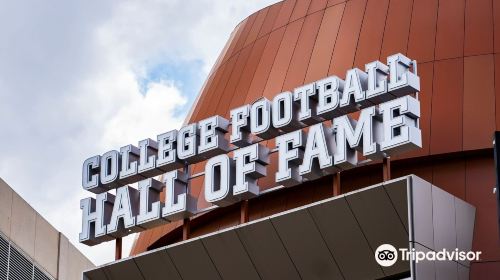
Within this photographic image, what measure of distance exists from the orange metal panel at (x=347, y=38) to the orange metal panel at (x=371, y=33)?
18cm

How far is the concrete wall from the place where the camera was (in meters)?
47.7

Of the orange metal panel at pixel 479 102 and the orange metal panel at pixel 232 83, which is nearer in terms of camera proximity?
the orange metal panel at pixel 479 102

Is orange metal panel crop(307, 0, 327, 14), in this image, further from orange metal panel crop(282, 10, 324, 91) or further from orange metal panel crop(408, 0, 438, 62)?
orange metal panel crop(408, 0, 438, 62)

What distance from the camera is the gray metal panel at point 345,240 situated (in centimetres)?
3728

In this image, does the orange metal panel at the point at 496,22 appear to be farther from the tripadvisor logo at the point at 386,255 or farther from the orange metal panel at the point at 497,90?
the tripadvisor logo at the point at 386,255

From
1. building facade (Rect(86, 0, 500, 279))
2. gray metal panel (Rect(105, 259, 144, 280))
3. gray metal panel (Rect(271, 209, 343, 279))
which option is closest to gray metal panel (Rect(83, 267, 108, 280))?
building facade (Rect(86, 0, 500, 279))

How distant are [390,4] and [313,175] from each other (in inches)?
313

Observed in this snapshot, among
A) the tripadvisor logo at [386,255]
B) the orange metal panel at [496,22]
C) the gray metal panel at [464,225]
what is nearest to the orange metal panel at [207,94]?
the orange metal panel at [496,22]

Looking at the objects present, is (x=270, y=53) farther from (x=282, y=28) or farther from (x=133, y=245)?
(x=133, y=245)

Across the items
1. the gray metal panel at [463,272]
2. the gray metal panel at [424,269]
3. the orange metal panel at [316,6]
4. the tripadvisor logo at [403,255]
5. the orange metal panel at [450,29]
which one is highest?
the orange metal panel at [316,6]

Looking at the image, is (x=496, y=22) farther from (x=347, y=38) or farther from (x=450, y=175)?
(x=450, y=175)

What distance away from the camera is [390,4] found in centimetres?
4478

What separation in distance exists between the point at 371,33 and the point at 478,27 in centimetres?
325

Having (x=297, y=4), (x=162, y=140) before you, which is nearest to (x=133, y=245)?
(x=162, y=140)
